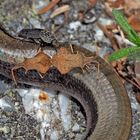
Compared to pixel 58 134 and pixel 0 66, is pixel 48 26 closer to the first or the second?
pixel 0 66

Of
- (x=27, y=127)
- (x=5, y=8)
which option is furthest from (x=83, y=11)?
(x=27, y=127)

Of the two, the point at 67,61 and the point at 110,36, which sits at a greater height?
the point at 110,36

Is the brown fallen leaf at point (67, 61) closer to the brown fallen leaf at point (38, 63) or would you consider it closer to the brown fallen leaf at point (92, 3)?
the brown fallen leaf at point (38, 63)

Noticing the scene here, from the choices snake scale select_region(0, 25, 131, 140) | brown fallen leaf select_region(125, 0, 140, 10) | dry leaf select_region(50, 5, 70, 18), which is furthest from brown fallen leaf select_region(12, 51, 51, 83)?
brown fallen leaf select_region(125, 0, 140, 10)

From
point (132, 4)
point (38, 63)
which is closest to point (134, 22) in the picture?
point (132, 4)

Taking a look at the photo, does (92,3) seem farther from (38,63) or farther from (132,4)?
(38,63)

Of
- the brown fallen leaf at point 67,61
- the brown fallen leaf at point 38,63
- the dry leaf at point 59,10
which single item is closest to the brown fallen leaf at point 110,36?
the dry leaf at point 59,10

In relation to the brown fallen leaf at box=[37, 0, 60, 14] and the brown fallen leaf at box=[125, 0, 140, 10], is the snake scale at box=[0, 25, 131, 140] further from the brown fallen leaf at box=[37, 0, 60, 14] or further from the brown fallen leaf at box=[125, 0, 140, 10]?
the brown fallen leaf at box=[125, 0, 140, 10]

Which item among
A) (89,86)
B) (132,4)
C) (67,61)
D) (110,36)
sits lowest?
(89,86)
